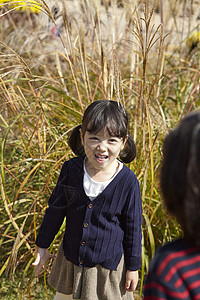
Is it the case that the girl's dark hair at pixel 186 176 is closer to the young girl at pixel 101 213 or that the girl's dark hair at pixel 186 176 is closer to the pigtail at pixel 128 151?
the young girl at pixel 101 213

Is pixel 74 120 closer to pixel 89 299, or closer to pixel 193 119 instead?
pixel 89 299

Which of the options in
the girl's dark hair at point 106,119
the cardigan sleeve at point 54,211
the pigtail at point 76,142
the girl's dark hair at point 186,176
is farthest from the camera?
the pigtail at point 76,142

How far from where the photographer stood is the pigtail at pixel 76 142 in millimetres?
2039

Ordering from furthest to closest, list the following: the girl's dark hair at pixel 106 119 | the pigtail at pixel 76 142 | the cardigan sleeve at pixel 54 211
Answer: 1. the pigtail at pixel 76 142
2. the cardigan sleeve at pixel 54 211
3. the girl's dark hair at pixel 106 119

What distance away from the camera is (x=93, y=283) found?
1847 mm

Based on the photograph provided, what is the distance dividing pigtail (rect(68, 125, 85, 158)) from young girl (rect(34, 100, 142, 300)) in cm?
13

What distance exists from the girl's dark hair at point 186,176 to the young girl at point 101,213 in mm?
815

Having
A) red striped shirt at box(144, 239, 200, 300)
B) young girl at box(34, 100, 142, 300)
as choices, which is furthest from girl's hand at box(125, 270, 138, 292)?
red striped shirt at box(144, 239, 200, 300)

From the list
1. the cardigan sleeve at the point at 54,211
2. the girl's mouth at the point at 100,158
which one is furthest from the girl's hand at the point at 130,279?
the girl's mouth at the point at 100,158

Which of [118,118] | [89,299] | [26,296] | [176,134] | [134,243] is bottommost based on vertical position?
[26,296]

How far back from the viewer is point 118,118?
71.6 inches

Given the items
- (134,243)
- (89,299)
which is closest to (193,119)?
(134,243)

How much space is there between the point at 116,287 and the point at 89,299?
12 centimetres

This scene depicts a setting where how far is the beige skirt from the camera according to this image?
184cm
